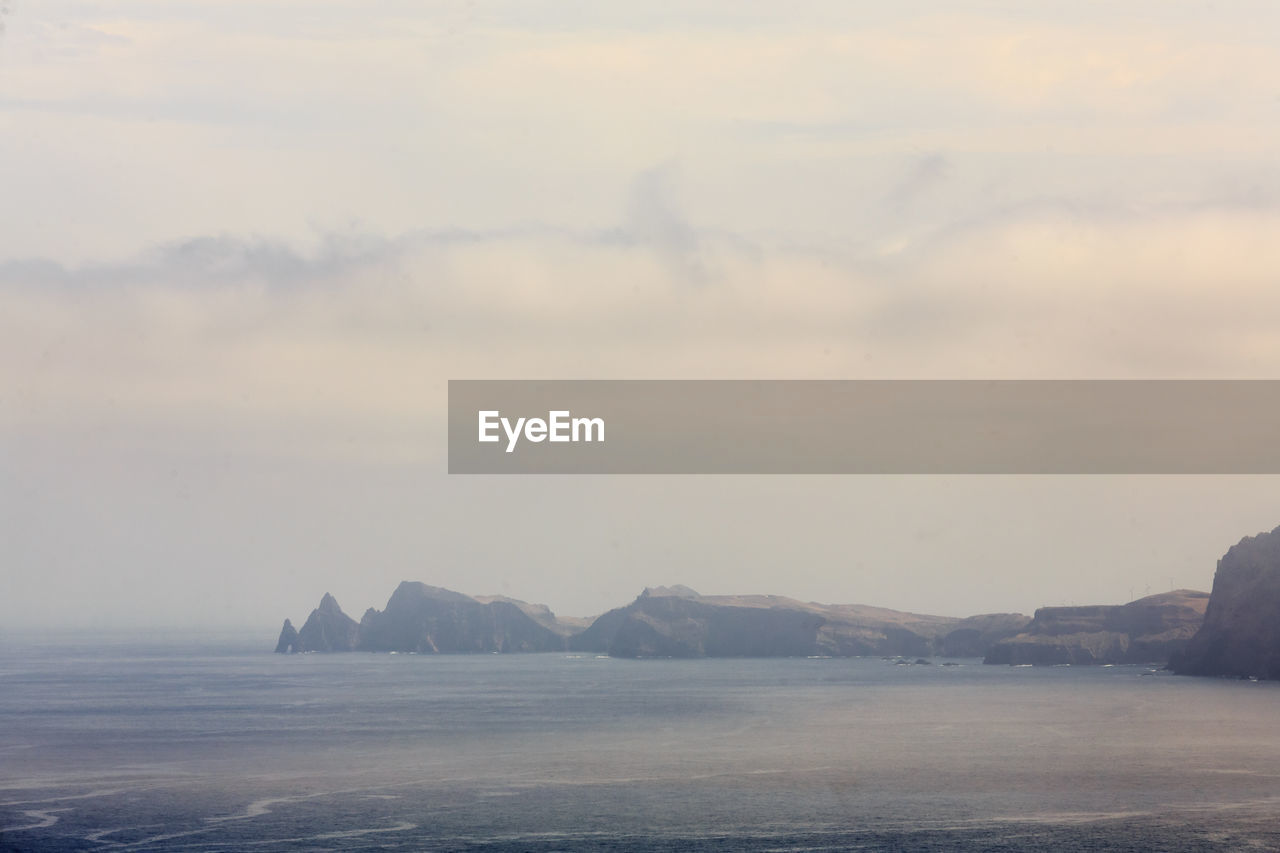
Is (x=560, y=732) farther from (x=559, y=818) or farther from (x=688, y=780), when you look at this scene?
(x=559, y=818)

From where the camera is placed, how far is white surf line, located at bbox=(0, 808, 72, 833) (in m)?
88.1

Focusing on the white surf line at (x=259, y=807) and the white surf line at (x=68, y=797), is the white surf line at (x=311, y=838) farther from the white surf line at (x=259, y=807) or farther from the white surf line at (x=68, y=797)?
the white surf line at (x=68, y=797)

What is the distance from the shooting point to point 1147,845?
83500 mm

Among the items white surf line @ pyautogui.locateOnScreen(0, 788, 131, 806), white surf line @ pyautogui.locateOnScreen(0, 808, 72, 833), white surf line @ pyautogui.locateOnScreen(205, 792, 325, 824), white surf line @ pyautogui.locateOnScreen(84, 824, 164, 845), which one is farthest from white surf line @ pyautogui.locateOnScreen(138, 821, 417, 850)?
white surf line @ pyautogui.locateOnScreen(0, 788, 131, 806)

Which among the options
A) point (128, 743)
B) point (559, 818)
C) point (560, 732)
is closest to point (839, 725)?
point (560, 732)

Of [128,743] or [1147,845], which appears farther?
[128,743]

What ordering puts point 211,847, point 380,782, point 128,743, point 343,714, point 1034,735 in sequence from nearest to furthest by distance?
point 211,847, point 380,782, point 128,743, point 1034,735, point 343,714

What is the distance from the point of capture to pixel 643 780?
113188 millimetres

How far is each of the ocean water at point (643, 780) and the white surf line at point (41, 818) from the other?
22 centimetres

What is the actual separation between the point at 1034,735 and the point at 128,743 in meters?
108

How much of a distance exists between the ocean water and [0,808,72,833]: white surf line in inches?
8.7

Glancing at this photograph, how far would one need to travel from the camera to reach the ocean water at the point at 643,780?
8650 cm

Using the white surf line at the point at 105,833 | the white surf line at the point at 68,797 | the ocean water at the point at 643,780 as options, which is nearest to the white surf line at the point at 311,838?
the ocean water at the point at 643,780

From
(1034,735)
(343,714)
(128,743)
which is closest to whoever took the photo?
(128,743)
